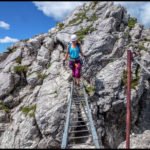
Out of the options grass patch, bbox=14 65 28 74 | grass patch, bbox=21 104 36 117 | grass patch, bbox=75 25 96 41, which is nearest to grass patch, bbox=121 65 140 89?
grass patch, bbox=75 25 96 41

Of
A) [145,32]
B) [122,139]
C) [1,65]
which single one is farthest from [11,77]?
[145,32]

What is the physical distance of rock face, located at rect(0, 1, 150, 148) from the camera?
23109mm

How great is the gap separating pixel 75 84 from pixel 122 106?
147 inches

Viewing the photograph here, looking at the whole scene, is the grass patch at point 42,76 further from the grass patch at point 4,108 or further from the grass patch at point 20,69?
the grass patch at point 4,108

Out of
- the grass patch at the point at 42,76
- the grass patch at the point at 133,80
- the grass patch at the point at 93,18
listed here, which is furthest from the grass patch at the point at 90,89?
the grass patch at the point at 93,18

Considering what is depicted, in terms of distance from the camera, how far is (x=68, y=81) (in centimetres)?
2552

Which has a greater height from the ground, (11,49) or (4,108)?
(11,49)

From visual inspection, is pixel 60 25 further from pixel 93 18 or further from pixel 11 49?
pixel 11 49

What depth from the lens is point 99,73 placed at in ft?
86.3

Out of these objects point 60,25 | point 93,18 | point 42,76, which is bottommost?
point 42,76

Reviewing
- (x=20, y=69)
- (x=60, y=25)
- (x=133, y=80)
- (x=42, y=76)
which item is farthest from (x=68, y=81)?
(x=60, y=25)

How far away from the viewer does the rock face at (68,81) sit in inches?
910

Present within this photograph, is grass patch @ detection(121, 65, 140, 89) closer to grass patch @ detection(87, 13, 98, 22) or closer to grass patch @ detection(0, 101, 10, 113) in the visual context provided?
grass patch @ detection(87, 13, 98, 22)

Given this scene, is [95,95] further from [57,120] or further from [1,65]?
[1,65]
